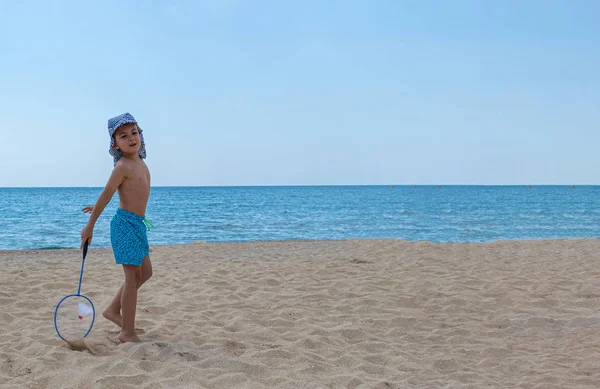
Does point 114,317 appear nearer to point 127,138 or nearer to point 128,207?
point 128,207

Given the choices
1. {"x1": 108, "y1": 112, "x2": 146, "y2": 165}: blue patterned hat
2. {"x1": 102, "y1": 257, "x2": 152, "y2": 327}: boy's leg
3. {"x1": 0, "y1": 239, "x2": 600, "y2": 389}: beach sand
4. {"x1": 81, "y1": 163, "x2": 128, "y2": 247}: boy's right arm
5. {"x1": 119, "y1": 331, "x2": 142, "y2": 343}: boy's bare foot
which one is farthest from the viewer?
{"x1": 102, "y1": 257, "x2": 152, "y2": 327}: boy's leg

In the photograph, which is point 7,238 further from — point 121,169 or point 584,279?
point 584,279

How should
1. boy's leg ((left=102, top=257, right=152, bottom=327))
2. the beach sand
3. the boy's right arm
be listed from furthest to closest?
boy's leg ((left=102, top=257, right=152, bottom=327)), the boy's right arm, the beach sand

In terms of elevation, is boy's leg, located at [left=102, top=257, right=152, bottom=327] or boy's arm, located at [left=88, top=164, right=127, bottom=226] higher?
boy's arm, located at [left=88, top=164, right=127, bottom=226]

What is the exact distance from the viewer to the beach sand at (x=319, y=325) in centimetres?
364

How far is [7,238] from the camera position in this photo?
1638cm

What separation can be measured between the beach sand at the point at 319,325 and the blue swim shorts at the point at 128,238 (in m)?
0.68

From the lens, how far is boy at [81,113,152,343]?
4035mm

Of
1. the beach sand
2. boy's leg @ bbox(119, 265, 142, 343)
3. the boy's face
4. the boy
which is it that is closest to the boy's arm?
the boy

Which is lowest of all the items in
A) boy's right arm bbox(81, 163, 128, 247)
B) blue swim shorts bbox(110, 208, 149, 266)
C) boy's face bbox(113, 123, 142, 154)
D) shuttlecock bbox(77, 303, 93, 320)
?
shuttlecock bbox(77, 303, 93, 320)

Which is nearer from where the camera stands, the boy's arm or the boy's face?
the boy's arm

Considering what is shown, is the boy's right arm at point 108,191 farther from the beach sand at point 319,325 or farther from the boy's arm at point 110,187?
the beach sand at point 319,325

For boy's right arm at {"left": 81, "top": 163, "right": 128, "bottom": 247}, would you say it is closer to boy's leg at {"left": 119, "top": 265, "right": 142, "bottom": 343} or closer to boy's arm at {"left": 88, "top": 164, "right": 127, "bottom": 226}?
boy's arm at {"left": 88, "top": 164, "right": 127, "bottom": 226}

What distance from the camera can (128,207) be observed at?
4121mm
